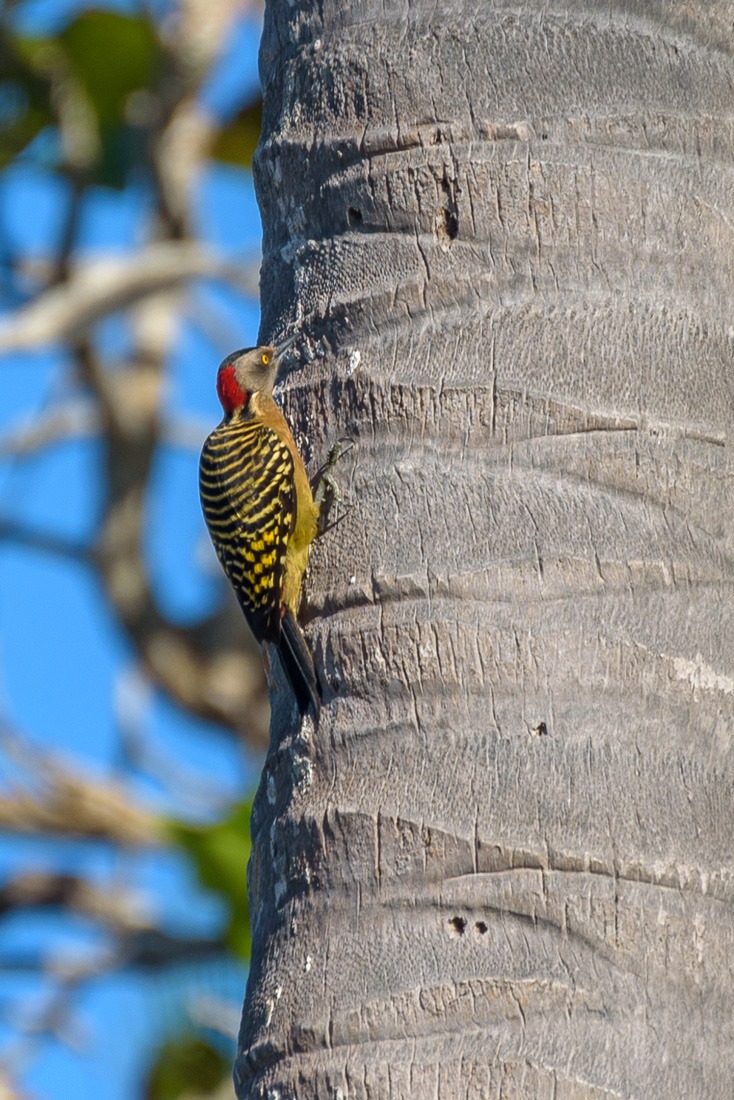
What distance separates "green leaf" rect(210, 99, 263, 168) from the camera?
10.6 m

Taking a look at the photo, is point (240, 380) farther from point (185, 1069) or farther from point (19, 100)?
point (19, 100)

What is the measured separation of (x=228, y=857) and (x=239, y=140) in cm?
493

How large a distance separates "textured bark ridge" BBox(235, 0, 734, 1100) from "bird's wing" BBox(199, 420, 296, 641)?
70cm

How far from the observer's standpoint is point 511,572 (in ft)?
9.55

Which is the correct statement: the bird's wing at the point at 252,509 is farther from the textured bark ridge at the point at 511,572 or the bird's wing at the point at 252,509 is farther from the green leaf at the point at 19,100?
the green leaf at the point at 19,100

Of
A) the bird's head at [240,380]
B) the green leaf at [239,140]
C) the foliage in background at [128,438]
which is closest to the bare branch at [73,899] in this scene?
the foliage in background at [128,438]

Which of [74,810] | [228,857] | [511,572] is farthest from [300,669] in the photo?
[74,810]

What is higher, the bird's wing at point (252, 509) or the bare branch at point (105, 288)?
the bare branch at point (105, 288)

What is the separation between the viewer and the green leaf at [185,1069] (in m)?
7.88

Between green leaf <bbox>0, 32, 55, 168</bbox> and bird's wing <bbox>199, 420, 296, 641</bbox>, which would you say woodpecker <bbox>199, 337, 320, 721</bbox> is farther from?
green leaf <bbox>0, 32, 55, 168</bbox>

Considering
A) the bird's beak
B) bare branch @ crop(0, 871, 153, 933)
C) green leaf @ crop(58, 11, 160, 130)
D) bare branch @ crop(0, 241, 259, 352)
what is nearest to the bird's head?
the bird's beak

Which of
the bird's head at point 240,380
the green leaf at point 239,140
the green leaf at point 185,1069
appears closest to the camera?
the bird's head at point 240,380

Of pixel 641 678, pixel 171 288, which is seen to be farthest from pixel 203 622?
pixel 641 678

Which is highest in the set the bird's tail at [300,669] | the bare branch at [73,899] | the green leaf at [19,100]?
the green leaf at [19,100]
